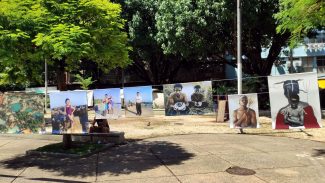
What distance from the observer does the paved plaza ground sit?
10.6 m

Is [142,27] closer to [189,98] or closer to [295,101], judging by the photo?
[189,98]

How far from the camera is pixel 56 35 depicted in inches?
478

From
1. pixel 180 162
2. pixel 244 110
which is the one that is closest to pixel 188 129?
pixel 244 110

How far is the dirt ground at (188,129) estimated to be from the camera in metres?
17.5

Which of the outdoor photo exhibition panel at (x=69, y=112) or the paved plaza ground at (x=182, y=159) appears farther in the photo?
the outdoor photo exhibition panel at (x=69, y=112)

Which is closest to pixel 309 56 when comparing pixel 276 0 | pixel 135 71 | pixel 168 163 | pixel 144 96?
pixel 135 71

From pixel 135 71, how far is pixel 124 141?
30545 millimetres

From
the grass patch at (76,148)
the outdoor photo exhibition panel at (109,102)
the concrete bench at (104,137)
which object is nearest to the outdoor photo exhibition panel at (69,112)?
the grass patch at (76,148)

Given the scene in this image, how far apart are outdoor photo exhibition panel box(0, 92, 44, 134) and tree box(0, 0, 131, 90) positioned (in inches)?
34.1

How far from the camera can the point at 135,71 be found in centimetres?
4628

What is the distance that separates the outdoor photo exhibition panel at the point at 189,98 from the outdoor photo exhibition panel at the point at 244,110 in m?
0.89

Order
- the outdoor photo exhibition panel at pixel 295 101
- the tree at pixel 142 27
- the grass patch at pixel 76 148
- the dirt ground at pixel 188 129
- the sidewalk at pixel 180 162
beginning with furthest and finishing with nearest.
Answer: the tree at pixel 142 27
the dirt ground at pixel 188 129
the outdoor photo exhibition panel at pixel 295 101
the grass patch at pixel 76 148
the sidewalk at pixel 180 162

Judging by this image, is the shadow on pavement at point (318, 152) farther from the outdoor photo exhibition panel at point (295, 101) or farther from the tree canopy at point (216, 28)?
the tree canopy at point (216, 28)

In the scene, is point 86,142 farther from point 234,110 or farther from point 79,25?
point 234,110
